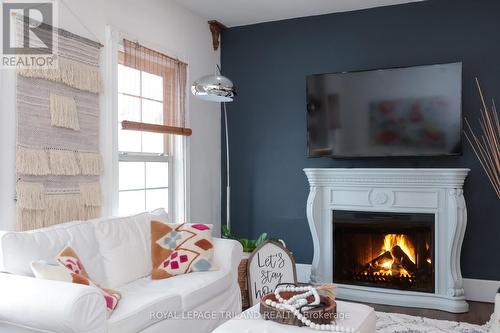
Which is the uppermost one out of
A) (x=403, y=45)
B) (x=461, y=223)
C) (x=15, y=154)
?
(x=403, y=45)

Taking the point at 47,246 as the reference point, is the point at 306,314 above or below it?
below

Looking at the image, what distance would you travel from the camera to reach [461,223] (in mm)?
3779

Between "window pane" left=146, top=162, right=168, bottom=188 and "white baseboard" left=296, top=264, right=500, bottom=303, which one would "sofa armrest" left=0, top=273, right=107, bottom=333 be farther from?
"white baseboard" left=296, top=264, right=500, bottom=303

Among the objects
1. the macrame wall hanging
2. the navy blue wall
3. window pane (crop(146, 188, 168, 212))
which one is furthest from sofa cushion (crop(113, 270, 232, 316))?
the navy blue wall

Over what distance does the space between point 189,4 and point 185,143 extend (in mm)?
1366

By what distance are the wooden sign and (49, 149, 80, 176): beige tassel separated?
1.45 m

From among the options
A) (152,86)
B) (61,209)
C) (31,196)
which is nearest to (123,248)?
(61,209)

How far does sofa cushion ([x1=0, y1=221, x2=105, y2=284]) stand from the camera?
229 cm

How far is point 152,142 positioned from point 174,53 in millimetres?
902

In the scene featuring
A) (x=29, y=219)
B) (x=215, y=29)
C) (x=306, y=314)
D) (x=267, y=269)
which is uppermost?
(x=215, y=29)

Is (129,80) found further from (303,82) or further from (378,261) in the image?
(378,261)

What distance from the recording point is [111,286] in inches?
110

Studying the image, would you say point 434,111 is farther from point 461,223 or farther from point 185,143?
point 185,143

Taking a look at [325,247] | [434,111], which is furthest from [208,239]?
[434,111]
